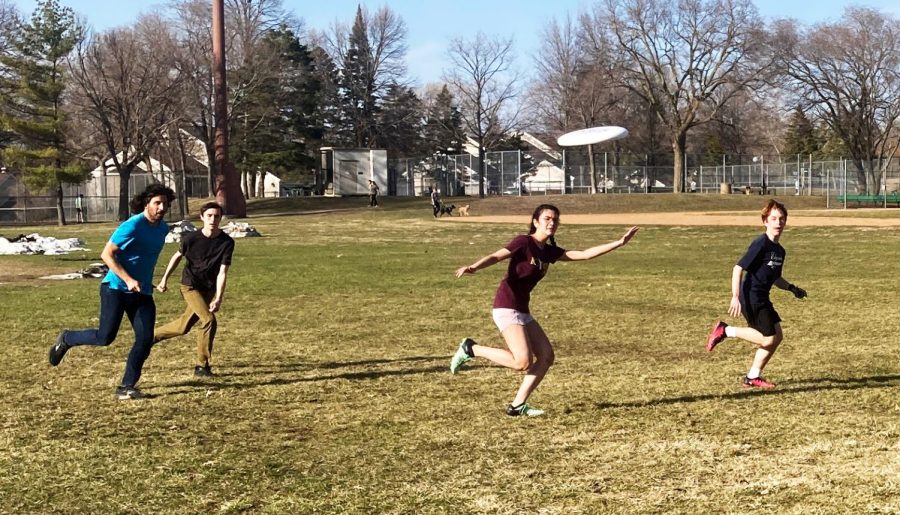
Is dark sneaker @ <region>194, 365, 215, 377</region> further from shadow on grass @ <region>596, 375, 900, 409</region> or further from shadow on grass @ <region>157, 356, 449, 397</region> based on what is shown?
shadow on grass @ <region>596, 375, 900, 409</region>

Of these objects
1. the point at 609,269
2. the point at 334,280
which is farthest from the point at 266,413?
the point at 609,269

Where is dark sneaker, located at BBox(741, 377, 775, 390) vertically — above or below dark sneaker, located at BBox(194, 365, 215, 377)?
below

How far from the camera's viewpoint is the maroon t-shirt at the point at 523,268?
6779 millimetres

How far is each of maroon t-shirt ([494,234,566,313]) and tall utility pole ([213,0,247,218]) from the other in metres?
46.5

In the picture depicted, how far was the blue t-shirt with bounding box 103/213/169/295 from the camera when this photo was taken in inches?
299

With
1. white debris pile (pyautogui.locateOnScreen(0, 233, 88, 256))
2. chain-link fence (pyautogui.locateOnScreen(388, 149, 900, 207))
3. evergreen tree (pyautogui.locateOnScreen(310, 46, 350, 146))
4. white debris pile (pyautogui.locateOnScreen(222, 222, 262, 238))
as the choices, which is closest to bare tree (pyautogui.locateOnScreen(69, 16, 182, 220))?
white debris pile (pyautogui.locateOnScreen(222, 222, 262, 238))

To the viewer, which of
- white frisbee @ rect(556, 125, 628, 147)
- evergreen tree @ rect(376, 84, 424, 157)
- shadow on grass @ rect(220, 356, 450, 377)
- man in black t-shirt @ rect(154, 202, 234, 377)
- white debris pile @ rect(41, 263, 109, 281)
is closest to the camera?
man in black t-shirt @ rect(154, 202, 234, 377)

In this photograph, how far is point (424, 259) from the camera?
896 inches

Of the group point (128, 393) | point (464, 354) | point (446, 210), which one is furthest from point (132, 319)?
point (446, 210)

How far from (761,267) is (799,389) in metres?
1.05

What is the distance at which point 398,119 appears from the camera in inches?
3391

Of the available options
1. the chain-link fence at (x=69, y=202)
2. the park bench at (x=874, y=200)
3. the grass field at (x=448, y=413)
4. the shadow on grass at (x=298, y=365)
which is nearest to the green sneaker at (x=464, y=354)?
the grass field at (x=448, y=413)

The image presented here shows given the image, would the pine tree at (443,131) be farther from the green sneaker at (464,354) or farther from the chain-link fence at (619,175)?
the green sneaker at (464,354)

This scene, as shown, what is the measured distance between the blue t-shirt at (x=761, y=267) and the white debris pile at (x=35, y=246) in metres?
21.6
